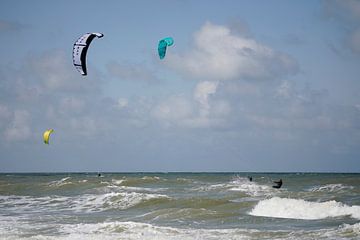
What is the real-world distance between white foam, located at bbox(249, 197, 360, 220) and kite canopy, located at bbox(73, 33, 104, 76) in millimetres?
7811

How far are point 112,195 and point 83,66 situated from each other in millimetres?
10767

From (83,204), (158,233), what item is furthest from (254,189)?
(158,233)

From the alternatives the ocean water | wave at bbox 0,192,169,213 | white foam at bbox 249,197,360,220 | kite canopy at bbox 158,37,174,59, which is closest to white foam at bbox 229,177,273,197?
the ocean water

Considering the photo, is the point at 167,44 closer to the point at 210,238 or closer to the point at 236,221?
the point at 236,221

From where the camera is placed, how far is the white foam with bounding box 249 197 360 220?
20.0m

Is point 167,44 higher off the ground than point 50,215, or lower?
higher

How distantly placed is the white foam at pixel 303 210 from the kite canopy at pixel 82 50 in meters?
7.81

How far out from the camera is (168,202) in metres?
25.1

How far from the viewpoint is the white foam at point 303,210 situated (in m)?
20.0

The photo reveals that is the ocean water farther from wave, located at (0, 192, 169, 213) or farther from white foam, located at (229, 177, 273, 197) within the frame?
white foam, located at (229, 177, 273, 197)

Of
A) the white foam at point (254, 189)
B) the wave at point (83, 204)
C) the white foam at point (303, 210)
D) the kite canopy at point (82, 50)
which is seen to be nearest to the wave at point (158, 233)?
the white foam at point (303, 210)


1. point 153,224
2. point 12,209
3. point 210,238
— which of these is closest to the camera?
point 210,238

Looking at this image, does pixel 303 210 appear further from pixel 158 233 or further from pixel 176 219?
pixel 158 233

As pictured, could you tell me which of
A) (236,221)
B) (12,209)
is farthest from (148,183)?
(236,221)
